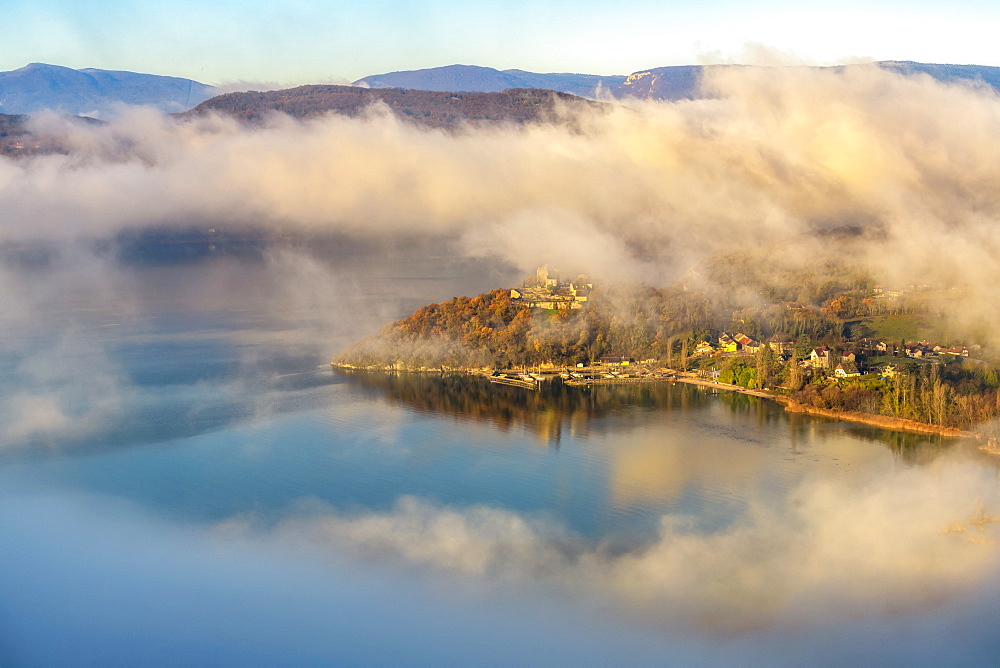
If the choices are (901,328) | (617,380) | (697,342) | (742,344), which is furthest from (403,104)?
(901,328)

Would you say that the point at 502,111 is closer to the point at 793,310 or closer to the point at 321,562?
the point at 793,310

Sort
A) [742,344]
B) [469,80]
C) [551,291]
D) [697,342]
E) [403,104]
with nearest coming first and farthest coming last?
1. [742,344]
2. [697,342]
3. [551,291]
4. [403,104]
5. [469,80]

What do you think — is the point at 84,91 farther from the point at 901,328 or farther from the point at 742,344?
the point at 901,328

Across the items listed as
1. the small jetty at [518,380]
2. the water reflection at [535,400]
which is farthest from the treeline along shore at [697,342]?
the water reflection at [535,400]

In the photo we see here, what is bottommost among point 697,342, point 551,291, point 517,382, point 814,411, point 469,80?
point 517,382

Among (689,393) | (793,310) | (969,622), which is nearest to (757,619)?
(969,622)

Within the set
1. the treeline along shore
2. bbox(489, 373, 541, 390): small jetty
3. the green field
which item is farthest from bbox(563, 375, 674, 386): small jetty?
the green field

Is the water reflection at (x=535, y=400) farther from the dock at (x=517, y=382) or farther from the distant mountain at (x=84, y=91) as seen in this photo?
the distant mountain at (x=84, y=91)
